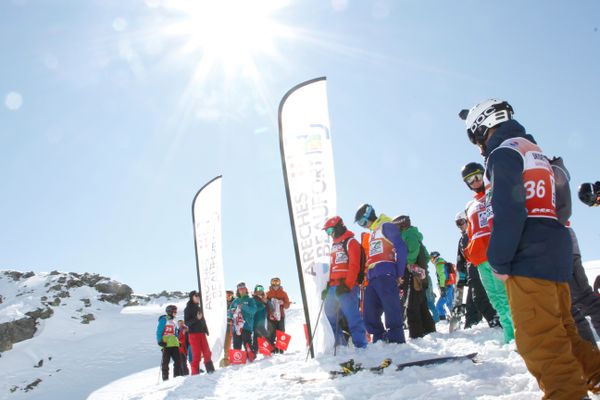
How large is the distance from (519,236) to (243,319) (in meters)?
10.3

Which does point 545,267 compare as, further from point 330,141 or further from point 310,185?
point 330,141

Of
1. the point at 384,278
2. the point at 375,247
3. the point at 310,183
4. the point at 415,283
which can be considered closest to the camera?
the point at 384,278

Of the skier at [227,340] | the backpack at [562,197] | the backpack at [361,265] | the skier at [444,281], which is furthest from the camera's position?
the skier at [444,281]

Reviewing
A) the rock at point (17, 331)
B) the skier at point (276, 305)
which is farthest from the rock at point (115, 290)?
the skier at point (276, 305)

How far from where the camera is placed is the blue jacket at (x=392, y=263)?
21.2 feet

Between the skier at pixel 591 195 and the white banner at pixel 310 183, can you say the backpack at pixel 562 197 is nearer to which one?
the skier at pixel 591 195

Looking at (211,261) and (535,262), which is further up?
(211,261)

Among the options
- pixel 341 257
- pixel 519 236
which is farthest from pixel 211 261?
pixel 519 236

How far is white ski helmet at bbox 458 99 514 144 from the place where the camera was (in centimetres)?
303

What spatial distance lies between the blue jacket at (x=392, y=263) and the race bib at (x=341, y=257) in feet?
1.70

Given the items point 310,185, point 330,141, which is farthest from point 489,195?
point 330,141

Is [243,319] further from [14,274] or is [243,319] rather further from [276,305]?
[14,274]

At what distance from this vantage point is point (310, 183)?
8.34 meters

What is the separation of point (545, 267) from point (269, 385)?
3.92 metres
